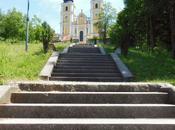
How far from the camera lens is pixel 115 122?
5.32 m

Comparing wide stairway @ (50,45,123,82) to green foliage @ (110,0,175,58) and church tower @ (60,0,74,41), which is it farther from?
church tower @ (60,0,74,41)

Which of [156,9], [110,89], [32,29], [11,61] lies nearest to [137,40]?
[156,9]

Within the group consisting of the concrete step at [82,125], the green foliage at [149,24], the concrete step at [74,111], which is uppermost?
the green foliage at [149,24]

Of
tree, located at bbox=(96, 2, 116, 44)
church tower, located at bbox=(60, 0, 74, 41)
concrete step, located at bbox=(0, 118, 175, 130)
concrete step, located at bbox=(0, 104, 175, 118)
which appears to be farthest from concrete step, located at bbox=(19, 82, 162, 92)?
church tower, located at bbox=(60, 0, 74, 41)

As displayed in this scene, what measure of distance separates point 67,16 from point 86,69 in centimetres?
9273

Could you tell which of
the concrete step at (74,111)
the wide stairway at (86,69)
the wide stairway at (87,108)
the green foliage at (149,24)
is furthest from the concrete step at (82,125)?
the green foliage at (149,24)

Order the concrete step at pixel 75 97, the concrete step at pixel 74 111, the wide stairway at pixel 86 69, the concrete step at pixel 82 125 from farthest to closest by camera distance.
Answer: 1. the wide stairway at pixel 86 69
2. the concrete step at pixel 75 97
3. the concrete step at pixel 74 111
4. the concrete step at pixel 82 125

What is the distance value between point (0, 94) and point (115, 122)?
1935mm

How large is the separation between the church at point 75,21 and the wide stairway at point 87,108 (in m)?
92.6

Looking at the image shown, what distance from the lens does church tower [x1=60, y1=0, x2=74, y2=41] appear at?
10312 centimetres

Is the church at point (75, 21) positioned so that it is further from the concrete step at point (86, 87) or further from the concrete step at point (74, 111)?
the concrete step at point (74, 111)

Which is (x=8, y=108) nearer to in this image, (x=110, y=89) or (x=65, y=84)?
(x=65, y=84)

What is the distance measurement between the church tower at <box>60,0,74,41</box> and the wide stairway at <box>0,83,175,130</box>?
95.3 m

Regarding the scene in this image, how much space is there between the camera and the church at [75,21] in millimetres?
100812
